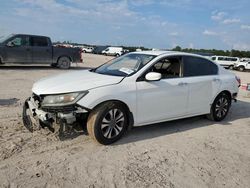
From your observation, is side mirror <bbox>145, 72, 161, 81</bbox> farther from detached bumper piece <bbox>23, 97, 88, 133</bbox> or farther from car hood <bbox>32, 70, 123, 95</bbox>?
detached bumper piece <bbox>23, 97, 88, 133</bbox>

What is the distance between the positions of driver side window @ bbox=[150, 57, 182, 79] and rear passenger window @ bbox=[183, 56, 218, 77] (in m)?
0.16

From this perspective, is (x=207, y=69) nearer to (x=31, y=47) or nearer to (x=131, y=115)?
(x=131, y=115)

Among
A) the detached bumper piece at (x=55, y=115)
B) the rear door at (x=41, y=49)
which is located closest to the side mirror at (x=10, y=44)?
the rear door at (x=41, y=49)

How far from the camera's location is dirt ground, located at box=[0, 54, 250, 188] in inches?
146

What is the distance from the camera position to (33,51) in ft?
49.9

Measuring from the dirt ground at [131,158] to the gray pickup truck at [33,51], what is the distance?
936 cm

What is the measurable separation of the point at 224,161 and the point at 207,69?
8.29 feet

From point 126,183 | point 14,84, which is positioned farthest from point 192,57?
point 14,84

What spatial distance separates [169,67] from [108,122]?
1.91 meters

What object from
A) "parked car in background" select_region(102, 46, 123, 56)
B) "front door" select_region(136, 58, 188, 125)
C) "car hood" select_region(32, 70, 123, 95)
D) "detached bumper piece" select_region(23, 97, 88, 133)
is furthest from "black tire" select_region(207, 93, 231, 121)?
"parked car in background" select_region(102, 46, 123, 56)

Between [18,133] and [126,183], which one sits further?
[18,133]

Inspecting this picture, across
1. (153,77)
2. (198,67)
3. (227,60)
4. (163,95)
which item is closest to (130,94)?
(153,77)

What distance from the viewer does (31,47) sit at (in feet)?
49.6

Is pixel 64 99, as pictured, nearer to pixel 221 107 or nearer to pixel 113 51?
pixel 221 107
